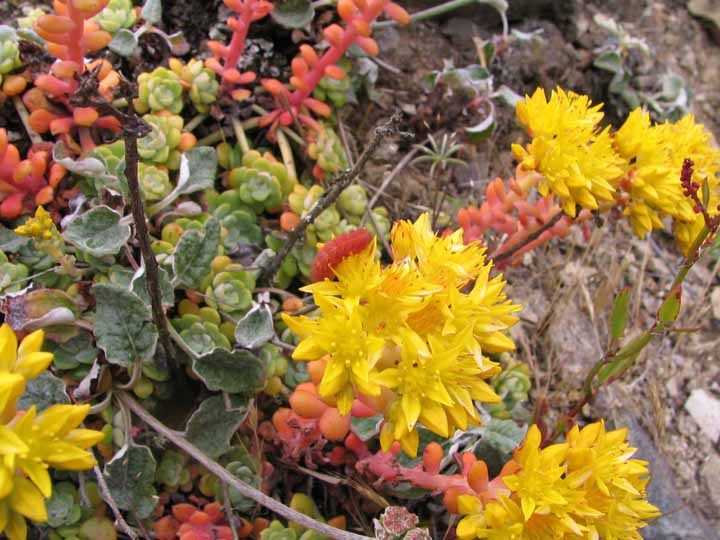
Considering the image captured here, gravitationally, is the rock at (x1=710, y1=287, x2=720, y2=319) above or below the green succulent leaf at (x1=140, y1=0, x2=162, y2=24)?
below

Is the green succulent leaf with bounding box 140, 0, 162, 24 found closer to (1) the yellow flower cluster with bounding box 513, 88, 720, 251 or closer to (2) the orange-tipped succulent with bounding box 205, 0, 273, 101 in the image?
(2) the orange-tipped succulent with bounding box 205, 0, 273, 101

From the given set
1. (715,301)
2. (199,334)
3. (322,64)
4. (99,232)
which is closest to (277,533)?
(199,334)

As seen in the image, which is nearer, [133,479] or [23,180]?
[133,479]

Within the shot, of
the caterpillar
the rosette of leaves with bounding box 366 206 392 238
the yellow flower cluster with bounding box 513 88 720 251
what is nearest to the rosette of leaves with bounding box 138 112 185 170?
the rosette of leaves with bounding box 366 206 392 238

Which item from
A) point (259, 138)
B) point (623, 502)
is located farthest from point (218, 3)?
point (623, 502)

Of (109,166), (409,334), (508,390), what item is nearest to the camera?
(409,334)

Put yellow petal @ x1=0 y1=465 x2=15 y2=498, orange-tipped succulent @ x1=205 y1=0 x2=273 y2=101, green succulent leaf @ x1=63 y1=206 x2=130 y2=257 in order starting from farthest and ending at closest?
1. orange-tipped succulent @ x1=205 y1=0 x2=273 y2=101
2. green succulent leaf @ x1=63 y1=206 x2=130 y2=257
3. yellow petal @ x1=0 y1=465 x2=15 y2=498

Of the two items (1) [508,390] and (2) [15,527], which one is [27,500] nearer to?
(2) [15,527]
